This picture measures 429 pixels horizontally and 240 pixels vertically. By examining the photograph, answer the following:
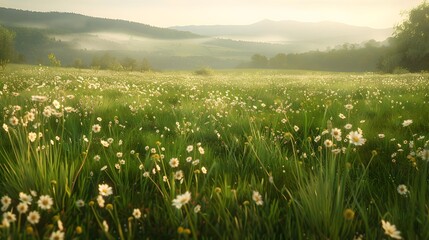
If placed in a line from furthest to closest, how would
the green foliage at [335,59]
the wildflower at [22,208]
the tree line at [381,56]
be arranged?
the green foliage at [335,59] < the tree line at [381,56] < the wildflower at [22,208]

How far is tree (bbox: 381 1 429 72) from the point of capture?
5981 cm

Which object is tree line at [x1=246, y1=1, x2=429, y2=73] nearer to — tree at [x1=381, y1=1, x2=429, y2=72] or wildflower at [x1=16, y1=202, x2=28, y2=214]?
tree at [x1=381, y1=1, x2=429, y2=72]

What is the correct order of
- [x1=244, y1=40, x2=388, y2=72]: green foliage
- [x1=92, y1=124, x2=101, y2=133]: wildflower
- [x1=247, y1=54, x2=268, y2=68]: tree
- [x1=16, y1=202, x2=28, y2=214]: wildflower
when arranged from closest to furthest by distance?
[x1=16, y1=202, x2=28, y2=214]: wildflower
[x1=92, y1=124, x2=101, y2=133]: wildflower
[x1=244, y1=40, x2=388, y2=72]: green foliage
[x1=247, y1=54, x2=268, y2=68]: tree

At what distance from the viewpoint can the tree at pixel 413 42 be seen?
5981 centimetres

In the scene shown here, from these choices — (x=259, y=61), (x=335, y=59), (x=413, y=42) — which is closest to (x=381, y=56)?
(x=413, y=42)

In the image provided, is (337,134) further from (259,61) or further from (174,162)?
(259,61)

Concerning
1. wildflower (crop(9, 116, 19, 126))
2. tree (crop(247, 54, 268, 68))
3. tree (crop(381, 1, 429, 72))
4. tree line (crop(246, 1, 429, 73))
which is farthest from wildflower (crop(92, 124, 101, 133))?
tree (crop(247, 54, 268, 68))

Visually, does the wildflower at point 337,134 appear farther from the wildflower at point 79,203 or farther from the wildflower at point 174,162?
the wildflower at point 79,203

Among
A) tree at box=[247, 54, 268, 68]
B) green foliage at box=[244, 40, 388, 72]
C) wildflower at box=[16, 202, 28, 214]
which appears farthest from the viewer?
tree at box=[247, 54, 268, 68]

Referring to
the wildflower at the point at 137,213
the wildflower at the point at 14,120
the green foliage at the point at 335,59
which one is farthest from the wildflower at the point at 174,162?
the green foliage at the point at 335,59

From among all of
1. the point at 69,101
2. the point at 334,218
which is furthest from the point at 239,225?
the point at 69,101

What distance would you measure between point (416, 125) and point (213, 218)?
427cm

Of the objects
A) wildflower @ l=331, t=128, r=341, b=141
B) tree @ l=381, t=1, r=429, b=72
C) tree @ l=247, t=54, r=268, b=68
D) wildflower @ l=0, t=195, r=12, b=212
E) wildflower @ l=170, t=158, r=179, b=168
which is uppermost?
tree @ l=381, t=1, r=429, b=72

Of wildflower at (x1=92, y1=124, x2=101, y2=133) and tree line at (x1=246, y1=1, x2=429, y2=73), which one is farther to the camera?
tree line at (x1=246, y1=1, x2=429, y2=73)
